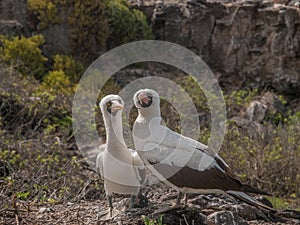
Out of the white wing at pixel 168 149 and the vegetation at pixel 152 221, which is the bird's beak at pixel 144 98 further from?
the vegetation at pixel 152 221

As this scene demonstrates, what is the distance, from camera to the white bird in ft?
14.3

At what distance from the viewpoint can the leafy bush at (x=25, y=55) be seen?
10.9 metres

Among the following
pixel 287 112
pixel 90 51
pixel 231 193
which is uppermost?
pixel 231 193

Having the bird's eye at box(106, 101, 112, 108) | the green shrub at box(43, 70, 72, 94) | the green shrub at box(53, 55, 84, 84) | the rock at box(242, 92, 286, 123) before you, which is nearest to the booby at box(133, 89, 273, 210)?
the bird's eye at box(106, 101, 112, 108)

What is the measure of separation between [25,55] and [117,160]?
717 centimetres

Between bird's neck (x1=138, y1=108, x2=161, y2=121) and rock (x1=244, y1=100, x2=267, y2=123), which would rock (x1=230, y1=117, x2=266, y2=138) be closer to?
rock (x1=244, y1=100, x2=267, y2=123)

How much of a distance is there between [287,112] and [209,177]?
23.5 feet

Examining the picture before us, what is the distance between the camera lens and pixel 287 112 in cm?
1100

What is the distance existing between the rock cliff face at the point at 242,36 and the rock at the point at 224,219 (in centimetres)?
803

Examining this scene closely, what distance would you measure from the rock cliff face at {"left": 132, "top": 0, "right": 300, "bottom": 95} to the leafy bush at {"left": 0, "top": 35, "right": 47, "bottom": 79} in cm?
273

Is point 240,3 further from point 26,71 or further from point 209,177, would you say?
point 209,177

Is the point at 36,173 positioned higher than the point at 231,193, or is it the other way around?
the point at 231,193

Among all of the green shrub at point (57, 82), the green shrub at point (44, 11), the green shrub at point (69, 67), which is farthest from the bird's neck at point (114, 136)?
the green shrub at point (44, 11)

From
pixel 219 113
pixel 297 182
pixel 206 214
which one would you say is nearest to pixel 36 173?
pixel 206 214
